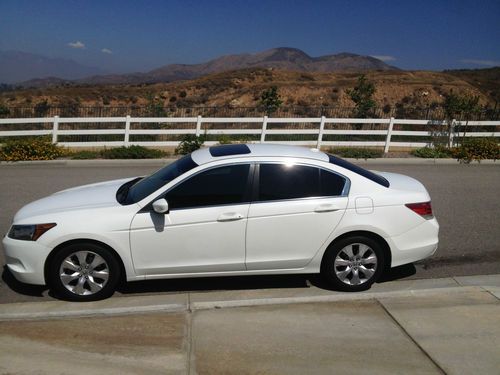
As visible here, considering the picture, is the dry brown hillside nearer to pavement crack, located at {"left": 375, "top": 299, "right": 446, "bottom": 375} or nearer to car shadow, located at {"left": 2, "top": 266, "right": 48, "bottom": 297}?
car shadow, located at {"left": 2, "top": 266, "right": 48, "bottom": 297}

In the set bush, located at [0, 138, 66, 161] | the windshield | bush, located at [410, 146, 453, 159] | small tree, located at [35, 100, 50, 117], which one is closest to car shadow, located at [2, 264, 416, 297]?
the windshield

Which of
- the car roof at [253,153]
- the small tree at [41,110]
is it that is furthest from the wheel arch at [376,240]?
the small tree at [41,110]

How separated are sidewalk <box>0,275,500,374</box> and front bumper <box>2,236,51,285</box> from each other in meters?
0.29

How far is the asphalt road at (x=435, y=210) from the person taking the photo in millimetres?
5961

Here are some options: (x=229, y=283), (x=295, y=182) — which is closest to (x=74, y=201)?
(x=229, y=283)

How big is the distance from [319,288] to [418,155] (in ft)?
37.5

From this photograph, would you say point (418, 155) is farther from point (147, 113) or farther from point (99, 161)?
point (147, 113)

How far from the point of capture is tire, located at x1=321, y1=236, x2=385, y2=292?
18.4ft

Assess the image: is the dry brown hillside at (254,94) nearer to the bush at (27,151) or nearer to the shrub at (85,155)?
the shrub at (85,155)

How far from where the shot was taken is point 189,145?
1623 cm

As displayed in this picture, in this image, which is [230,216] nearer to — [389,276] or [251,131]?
[389,276]

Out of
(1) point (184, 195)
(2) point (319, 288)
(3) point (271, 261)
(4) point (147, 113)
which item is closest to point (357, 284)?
(2) point (319, 288)

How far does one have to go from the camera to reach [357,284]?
18.5 feet

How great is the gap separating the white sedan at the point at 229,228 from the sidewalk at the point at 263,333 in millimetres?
332
